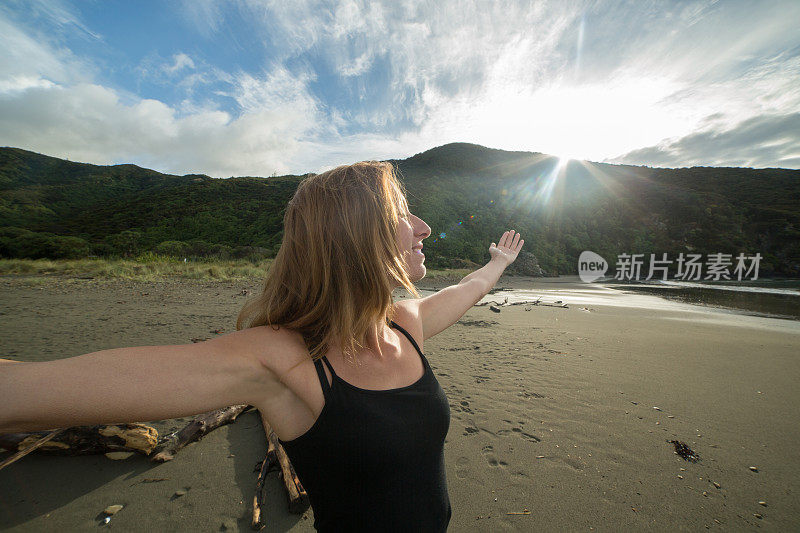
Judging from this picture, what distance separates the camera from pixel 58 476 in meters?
2.54

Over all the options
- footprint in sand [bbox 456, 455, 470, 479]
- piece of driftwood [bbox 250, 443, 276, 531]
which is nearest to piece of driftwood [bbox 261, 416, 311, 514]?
piece of driftwood [bbox 250, 443, 276, 531]

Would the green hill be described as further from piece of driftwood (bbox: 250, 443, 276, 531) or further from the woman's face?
the woman's face

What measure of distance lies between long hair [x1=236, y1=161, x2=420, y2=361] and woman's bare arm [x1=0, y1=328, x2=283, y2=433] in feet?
0.58

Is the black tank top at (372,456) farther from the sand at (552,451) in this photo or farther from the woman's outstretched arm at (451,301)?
the sand at (552,451)

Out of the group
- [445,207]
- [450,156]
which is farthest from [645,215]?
[450,156]

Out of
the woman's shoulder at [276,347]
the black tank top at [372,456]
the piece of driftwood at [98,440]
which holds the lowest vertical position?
the piece of driftwood at [98,440]

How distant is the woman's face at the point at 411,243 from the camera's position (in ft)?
4.40

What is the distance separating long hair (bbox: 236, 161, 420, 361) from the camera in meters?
1.11

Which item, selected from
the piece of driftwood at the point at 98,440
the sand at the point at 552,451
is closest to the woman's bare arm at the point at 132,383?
the sand at the point at 552,451

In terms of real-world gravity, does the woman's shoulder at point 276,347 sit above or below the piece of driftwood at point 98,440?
above

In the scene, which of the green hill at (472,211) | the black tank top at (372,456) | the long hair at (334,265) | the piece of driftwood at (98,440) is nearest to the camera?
the black tank top at (372,456)

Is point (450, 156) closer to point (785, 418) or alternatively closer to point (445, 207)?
→ point (445, 207)

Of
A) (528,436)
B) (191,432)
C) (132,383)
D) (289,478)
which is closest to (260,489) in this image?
(289,478)

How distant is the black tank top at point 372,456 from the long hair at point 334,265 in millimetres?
153
